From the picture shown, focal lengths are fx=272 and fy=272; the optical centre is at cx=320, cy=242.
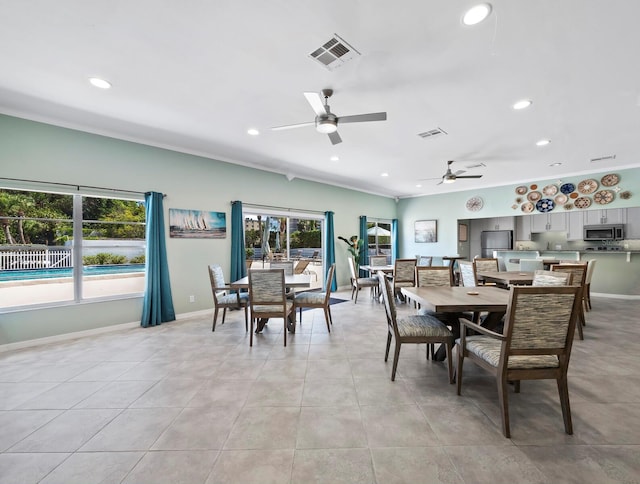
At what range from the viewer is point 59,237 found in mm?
3900

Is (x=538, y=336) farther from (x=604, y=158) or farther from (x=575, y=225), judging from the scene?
(x=575, y=225)

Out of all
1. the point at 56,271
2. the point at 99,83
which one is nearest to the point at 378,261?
the point at 99,83

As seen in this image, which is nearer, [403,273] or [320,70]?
[320,70]

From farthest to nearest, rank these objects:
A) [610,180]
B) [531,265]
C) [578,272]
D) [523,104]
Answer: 1. [610,180]
2. [531,265]
3. [578,272]
4. [523,104]

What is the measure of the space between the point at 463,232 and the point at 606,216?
131 inches

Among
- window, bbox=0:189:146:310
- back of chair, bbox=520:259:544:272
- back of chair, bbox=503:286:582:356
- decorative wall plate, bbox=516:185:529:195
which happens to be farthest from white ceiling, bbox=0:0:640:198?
decorative wall plate, bbox=516:185:529:195

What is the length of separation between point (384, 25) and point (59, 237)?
16.0 feet

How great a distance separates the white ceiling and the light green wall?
253 millimetres

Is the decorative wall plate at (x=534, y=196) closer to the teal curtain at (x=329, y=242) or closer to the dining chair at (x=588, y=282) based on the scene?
the dining chair at (x=588, y=282)

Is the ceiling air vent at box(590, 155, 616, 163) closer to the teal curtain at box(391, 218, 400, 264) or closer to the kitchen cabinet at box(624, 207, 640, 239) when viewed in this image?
the kitchen cabinet at box(624, 207, 640, 239)

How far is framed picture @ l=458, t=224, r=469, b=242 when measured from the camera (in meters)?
8.77

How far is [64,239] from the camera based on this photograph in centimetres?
393

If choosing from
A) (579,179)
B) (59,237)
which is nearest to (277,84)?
(59,237)

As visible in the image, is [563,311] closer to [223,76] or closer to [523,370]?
[523,370]
